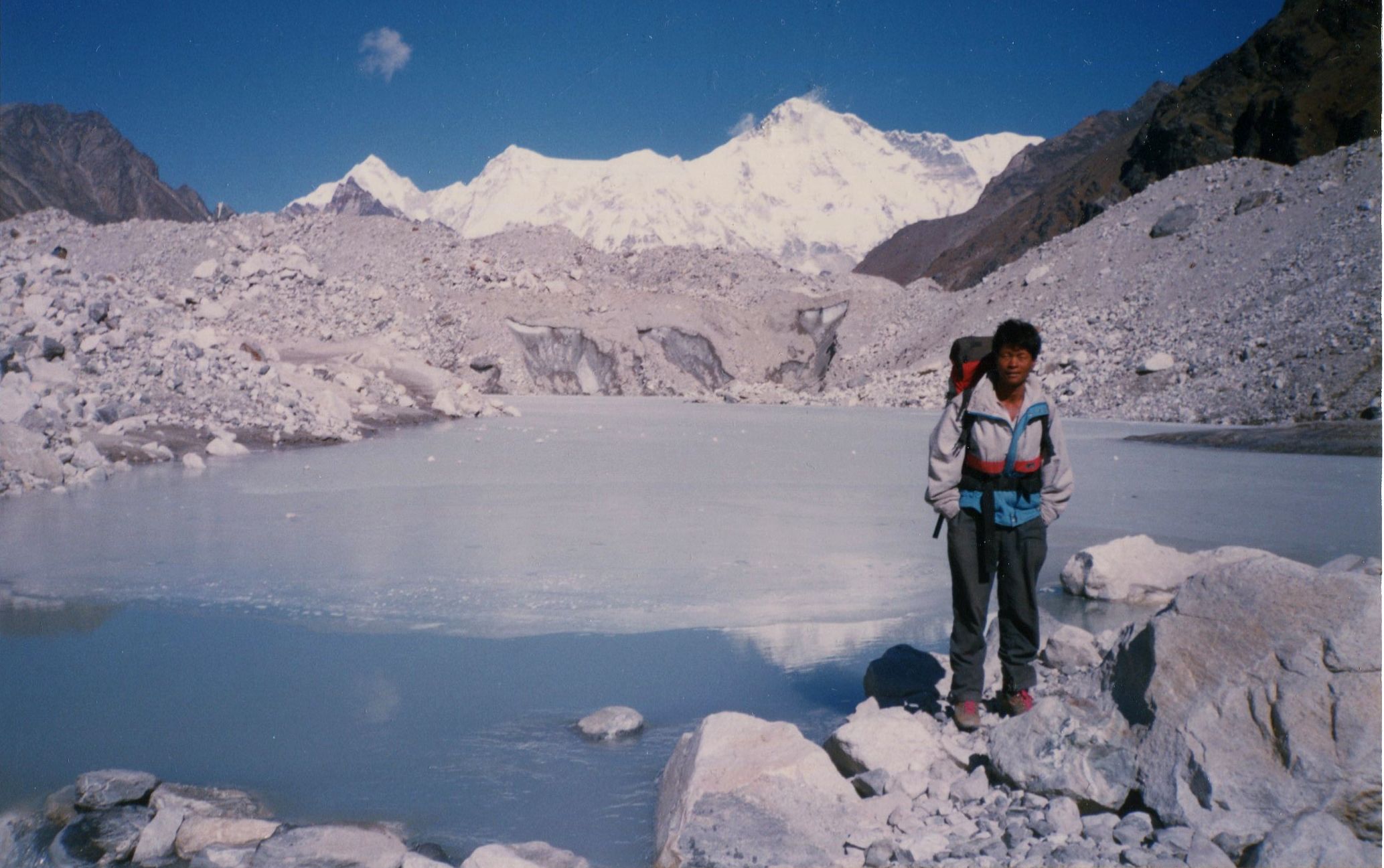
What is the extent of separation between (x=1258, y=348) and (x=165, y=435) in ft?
71.7

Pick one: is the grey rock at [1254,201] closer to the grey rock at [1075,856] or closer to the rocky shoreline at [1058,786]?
the rocky shoreline at [1058,786]

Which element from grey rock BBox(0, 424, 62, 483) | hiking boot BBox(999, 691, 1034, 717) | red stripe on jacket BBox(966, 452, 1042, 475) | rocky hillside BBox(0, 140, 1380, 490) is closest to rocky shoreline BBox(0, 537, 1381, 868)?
hiking boot BBox(999, 691, 1034, 717)

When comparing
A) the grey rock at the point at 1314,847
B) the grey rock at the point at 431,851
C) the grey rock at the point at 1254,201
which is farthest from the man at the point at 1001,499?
the grey rock at the point at 1254,201

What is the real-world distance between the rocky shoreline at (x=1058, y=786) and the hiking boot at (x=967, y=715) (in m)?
0.06

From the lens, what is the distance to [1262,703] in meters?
2.58

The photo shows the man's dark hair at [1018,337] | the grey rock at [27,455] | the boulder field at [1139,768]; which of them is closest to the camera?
the boulder field at [1139,768]

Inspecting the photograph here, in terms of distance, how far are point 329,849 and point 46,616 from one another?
3.20m

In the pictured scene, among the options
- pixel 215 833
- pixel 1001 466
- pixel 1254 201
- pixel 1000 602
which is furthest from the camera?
pixel 1254 201

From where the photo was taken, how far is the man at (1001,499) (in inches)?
121

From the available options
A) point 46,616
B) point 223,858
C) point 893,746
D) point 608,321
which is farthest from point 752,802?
point 608,321

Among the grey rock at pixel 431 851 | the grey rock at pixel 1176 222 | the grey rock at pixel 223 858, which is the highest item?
the grey rock at pixel 1176 222

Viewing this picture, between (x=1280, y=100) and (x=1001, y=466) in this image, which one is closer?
→ (x=1001, y=466)

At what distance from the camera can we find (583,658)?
14.2ft

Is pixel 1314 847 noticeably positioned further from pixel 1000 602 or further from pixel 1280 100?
pixel 1280 100
